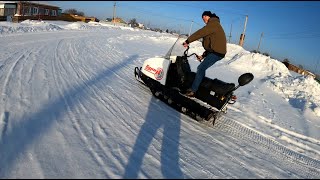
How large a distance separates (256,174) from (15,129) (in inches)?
130

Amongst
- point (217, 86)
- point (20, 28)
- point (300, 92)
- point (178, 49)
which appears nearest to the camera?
point (217, 86)

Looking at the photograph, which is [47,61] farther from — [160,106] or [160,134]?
[160,134]

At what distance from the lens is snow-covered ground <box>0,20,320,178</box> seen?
3.79 m

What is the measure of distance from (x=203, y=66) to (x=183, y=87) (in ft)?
2.40

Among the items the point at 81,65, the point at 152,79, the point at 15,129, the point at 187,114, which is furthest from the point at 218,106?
the point at 81,65

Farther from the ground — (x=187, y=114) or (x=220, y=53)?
(x=220, y=53)

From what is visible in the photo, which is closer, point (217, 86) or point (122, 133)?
point (122, 133)

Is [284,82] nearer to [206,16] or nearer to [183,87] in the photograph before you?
[183,87]

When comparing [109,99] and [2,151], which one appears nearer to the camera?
[2,151]

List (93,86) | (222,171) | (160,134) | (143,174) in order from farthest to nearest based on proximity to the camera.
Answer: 1. (93,86)
2. (160,134)
3. (222,171)
4. (143,174)

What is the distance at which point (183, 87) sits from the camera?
6.76 metres

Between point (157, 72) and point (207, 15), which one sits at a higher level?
point (207, 15)

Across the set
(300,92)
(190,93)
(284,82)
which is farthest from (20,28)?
(300,92)

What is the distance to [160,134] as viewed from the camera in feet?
16.6
